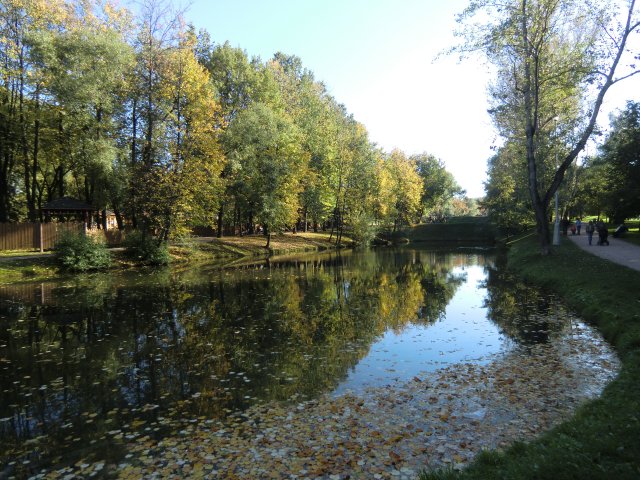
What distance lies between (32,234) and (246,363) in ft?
96.5

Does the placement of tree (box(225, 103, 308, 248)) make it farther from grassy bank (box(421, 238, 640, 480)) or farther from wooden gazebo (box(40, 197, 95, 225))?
grassy bank (box(421, 238, 640, 480))

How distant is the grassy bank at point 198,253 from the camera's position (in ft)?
90.1

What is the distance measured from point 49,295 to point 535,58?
28.4 meters

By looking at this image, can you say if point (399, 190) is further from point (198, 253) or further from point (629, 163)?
point (629, 163)

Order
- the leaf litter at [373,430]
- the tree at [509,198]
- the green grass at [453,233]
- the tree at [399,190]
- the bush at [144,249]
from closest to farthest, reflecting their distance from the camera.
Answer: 1. the leaf litter at [373,430]
2. the bush at [144,249]
3. the tree at [509,198]
4. the tree at [399,190]
5. the green grass at [453,233]

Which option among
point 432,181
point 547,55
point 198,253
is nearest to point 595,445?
point 547,55

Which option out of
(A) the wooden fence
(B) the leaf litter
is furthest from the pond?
(A) the wooden fence

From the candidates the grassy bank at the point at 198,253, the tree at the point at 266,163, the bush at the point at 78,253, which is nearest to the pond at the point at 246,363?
the grassy bank at the point at 198,253

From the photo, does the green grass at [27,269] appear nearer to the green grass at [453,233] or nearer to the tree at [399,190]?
the tree at [399,190]

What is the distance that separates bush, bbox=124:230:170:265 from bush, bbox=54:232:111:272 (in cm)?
373

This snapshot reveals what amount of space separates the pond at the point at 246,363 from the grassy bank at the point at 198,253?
297 inches

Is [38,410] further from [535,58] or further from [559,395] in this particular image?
[535,58]

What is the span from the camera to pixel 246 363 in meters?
10.8

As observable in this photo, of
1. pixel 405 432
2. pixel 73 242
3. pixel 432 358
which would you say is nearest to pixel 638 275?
pixel 432 358
